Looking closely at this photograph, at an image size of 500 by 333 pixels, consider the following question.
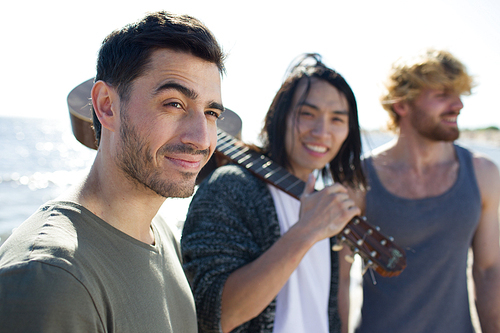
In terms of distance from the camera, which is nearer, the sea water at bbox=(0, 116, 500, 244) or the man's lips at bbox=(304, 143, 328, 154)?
the man's lips at bbox=(304, 143, 328, 154)

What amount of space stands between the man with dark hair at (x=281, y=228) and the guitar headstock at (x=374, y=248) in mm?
88

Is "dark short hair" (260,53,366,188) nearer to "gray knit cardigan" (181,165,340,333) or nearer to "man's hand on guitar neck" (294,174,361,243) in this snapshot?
"gray knit cardigan" (181,165,340,333)

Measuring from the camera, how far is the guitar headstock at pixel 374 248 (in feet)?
5.06

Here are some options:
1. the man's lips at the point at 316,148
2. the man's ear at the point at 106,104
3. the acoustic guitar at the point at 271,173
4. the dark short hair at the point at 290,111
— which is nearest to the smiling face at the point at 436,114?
the dark short hair at the point at 290,111

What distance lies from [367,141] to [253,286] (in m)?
1.48

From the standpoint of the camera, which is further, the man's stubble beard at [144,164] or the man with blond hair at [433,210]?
the man with blond hair at [433,210]

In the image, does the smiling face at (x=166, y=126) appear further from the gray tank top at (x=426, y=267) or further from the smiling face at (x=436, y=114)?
the smiling face at (x=436, y=114)

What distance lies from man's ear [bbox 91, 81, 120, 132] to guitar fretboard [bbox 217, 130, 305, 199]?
0.99 metres

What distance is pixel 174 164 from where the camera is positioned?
105cm

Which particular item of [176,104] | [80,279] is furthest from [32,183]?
[80,279]

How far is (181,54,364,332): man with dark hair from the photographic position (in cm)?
152

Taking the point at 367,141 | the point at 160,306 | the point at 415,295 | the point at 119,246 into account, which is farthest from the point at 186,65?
the point at 415,295

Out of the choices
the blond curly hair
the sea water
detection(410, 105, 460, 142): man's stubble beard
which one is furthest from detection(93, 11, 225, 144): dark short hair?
the blond curly hair

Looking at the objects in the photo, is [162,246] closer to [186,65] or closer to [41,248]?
[41,248]
